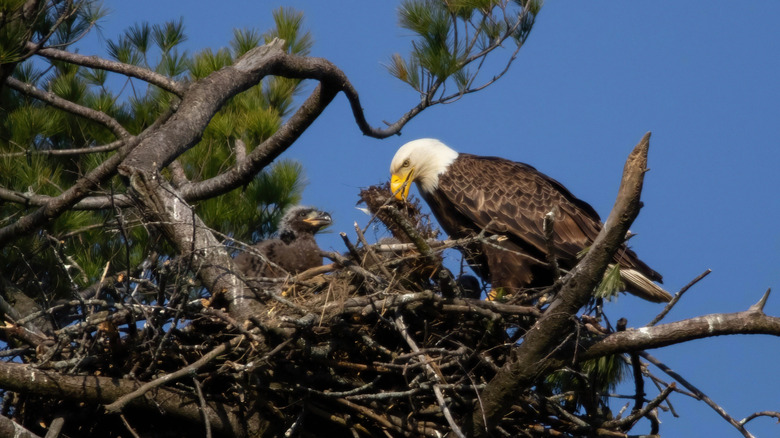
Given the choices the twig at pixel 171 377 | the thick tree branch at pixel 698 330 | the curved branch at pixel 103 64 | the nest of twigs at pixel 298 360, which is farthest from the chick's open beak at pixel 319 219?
the thick tree branch at pixel 698 330

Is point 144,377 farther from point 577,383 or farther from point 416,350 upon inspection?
point 577,383

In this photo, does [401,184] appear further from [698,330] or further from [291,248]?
[698,330]

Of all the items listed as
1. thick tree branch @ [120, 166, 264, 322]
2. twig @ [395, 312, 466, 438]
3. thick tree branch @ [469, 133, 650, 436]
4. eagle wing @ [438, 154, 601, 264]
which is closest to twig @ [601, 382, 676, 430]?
thick tree branch @ [469, 133, 650, 436]

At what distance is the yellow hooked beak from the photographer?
585cm

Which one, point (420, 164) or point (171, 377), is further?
point (420, 164)

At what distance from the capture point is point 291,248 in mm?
5898

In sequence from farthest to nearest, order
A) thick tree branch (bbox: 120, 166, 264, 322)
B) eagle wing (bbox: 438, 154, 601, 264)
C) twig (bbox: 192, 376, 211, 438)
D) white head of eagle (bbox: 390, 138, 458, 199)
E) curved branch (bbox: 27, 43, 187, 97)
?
1. white head of eagle (bbox: 390, 138, 458, 199)
2. eagle wing (bbox: 438, 154, 601, 264)
3. curved branch (bbox: 27, 43, 187, 97)
4. thick tree branch (bbox: 120, 166, 264, 322)
5. twig (bbox: 192, 376, 211, 438)

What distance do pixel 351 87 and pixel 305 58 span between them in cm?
40

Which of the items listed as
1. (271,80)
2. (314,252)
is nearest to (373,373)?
(314,252)

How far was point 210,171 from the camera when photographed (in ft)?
21.3

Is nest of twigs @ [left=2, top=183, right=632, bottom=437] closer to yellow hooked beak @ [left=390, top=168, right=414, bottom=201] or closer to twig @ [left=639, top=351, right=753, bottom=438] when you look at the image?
twig @ [left=639, top=351, right=753, bottom=438]

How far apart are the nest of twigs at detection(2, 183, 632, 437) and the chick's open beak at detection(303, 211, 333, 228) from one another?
4.90 feet

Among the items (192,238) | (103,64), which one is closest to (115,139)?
(103,64)

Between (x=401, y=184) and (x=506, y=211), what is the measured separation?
2.10 ft
